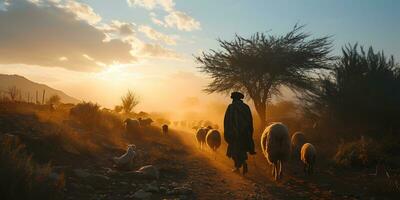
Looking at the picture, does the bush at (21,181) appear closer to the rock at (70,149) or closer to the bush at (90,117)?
the rock at (70,149)

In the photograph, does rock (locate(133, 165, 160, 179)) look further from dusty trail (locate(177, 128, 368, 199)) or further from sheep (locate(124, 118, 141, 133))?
sheep (locate(124, 118, 141, 133))

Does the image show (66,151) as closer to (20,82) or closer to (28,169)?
(28,169)

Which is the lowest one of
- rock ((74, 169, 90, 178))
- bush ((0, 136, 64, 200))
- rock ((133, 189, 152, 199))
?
rock ((133, 189, 152, 199))

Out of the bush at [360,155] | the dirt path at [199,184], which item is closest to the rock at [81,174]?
the dirt path at [199,184]

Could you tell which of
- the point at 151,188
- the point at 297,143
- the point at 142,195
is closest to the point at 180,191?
the point at 151,188

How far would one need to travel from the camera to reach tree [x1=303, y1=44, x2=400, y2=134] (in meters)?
18.8

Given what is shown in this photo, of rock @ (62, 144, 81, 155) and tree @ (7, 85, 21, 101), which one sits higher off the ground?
tree @ (7, 85, 21, 101)

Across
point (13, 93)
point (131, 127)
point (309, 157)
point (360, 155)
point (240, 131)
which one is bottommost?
point (309, 157)

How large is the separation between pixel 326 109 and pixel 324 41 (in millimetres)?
5891

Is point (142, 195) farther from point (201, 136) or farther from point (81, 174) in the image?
point (201, 136)

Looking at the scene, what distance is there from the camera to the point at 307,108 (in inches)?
910

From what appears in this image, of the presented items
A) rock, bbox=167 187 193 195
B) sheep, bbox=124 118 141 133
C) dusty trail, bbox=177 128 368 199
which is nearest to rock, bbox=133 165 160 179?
dusty trail, bbox=177 128 368 199

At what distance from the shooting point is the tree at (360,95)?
1877 cm

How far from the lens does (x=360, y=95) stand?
19609 mm
